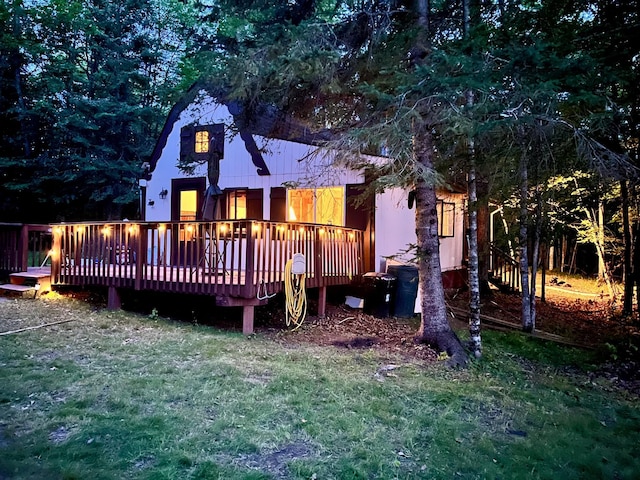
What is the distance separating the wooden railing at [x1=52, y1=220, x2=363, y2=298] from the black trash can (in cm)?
92

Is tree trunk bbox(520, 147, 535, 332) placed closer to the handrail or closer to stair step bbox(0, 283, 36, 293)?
the handrail

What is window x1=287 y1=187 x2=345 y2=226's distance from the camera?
9.74 metres

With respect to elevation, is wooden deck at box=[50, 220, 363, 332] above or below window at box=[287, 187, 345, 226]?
below

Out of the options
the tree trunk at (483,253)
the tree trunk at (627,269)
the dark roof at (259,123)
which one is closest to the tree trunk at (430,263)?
the dark roof at (259,123)

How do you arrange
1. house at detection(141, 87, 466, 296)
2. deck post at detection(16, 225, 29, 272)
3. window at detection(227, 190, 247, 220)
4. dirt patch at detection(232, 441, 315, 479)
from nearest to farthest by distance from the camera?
dirt patch at detection(232, 441, 315, 479) < house at detection(141, 87, 466, 296) < deck post at detection(16, 225, 29, 272) < window at detection(227, 190, 247, 220)

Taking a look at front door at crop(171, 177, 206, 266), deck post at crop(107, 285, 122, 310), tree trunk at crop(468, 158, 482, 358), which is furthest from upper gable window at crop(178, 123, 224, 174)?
tree trunk at crop(468, 158, 482, 358)

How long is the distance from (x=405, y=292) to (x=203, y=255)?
399 cm

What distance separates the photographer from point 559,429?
382 cm

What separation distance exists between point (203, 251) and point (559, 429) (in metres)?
5.11

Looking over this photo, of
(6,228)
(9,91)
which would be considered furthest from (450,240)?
(9,91)

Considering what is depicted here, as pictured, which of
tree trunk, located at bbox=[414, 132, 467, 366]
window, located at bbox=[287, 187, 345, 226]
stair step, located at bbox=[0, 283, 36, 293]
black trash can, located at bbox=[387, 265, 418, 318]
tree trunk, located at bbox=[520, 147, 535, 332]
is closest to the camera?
tree trunk, located at bbox=[414, 132, 467, 366]

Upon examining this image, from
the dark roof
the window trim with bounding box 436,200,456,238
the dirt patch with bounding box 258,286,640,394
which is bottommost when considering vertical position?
the dirt patch with bounding box 258,286,640,394

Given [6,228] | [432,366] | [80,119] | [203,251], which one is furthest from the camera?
[80,119]

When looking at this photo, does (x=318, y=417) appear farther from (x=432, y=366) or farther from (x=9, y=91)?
(x=9, y=91)
